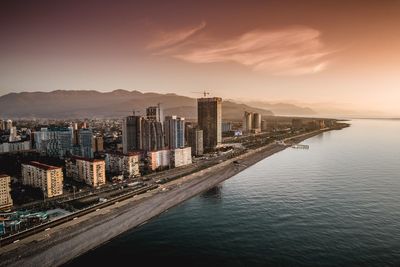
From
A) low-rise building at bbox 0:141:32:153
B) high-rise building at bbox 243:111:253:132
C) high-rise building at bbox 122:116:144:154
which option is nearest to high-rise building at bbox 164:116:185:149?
high-rise building at bbox 122:116:144:154

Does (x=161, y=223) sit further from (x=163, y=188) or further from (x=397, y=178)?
(x=397, y=178)

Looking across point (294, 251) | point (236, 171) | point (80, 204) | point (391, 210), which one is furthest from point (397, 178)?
point (80, 204)

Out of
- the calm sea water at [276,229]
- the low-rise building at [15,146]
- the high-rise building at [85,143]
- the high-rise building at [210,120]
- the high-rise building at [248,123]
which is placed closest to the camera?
the calm sea water at [276,229]

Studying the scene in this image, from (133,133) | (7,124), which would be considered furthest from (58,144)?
(7,124)

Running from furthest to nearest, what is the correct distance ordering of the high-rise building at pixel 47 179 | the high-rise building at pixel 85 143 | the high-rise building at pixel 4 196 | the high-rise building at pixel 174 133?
the high-rise building at pixel 174 133 < the high-rise building at pixel 85 143 < the high-rise building at pixel 47 179 < the high-rise building at pixel 4 196

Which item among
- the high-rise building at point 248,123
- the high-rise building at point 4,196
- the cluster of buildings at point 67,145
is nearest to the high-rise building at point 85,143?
the cluster of buildings at point 67,145

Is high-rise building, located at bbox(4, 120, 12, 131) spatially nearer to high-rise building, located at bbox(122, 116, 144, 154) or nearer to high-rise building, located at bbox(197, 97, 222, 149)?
high-rise building, located at bbox(122, 116, 144, 154)

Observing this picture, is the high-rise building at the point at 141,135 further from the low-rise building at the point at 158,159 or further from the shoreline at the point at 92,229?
the shoreline at the point at 92,229
